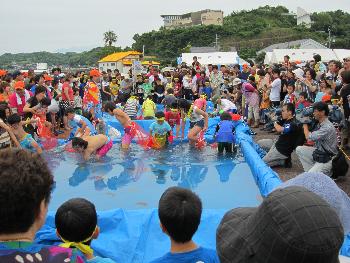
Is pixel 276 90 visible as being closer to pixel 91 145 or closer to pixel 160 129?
pixel 160 129

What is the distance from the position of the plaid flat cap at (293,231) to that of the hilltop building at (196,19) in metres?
112

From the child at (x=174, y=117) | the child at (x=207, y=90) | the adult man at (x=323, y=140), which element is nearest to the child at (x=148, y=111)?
the child at (x=174, y=117)

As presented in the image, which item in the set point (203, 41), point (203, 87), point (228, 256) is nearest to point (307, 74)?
point (203, 87)

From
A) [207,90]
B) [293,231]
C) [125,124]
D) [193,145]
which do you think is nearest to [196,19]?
[207,90]

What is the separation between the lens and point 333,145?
225 inches

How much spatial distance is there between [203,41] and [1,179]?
297 ft

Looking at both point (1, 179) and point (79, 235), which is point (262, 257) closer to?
point (1, 179)

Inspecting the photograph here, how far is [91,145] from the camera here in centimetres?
788

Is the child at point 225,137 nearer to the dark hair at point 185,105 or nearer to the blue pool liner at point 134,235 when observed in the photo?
the dark hair at point 185,105

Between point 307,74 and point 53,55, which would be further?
point 53,55

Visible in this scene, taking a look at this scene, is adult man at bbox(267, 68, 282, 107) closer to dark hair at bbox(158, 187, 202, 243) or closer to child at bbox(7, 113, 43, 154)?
child at bbox(7, 113, 43, 154)

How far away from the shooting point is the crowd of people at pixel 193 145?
1206 millimetres

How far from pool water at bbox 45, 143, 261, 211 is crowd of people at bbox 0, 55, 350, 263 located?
0.42m

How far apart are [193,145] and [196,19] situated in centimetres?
13286
